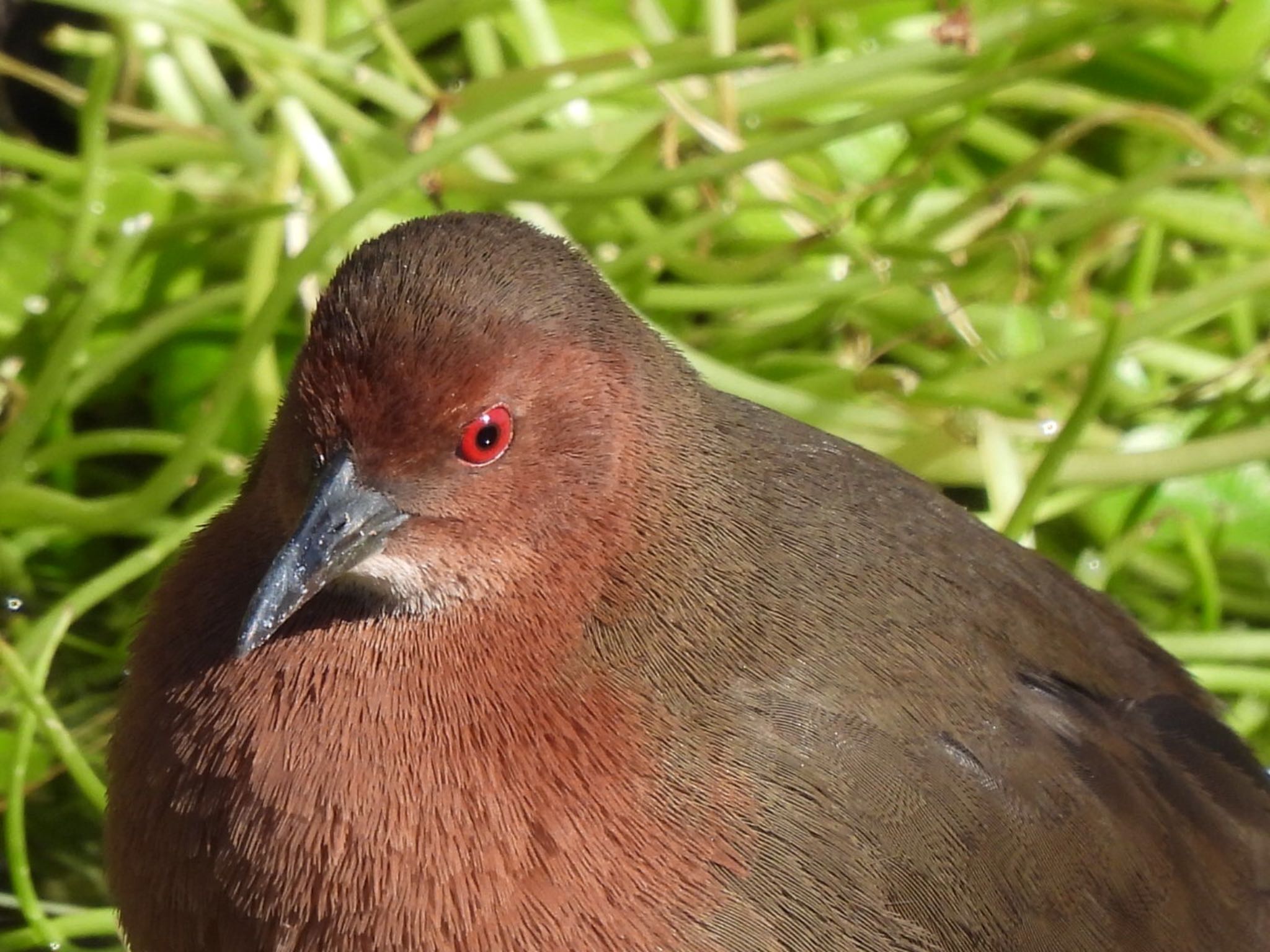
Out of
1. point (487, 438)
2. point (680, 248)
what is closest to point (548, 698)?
point (487, 438)

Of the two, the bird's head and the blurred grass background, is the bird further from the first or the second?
the blurred grass background

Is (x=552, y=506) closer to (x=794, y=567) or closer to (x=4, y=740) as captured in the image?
(x=794, y=567)

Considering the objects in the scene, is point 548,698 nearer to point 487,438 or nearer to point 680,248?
point 487,438

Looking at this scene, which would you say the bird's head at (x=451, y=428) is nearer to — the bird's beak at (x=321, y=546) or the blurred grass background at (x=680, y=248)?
the bird's beak at (x=321, y=546)

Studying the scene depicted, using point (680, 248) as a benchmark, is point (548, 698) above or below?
below

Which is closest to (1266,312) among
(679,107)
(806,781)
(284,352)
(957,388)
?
(957,388)

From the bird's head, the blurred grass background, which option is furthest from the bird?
the blurred grass background
